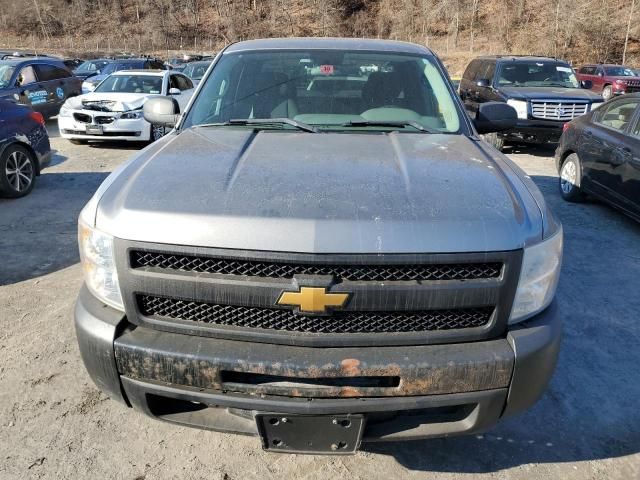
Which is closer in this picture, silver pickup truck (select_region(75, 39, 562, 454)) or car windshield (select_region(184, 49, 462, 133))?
silver pickup truck (select_region(75, 39, 562, 454))

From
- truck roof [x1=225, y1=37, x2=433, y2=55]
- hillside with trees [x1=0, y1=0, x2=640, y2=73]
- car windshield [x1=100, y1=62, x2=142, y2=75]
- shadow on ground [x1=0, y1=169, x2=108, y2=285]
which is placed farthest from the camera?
hillside with trees [x1=0, y1=0, x2=640, y2=73]

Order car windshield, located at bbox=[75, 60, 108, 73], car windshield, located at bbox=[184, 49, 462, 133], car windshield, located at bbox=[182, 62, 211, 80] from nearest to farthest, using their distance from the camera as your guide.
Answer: car windshield, located at bbox=[184, 49, 462, 133] < car windshield, located at bbox=[182, 62, 211, 80] < car windshield, located at bbox=[75, 60, 108, 73]

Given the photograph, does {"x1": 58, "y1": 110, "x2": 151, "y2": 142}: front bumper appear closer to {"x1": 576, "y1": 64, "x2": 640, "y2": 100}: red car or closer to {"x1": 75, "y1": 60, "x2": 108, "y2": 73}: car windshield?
{"x1": 75, "y1": 60, "x2": 108, "y2": 73}: car windshield

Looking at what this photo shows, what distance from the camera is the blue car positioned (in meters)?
6.79

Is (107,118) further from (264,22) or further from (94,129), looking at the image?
(264,22)

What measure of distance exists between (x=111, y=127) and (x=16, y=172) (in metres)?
3.26

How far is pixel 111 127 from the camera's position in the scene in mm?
9992

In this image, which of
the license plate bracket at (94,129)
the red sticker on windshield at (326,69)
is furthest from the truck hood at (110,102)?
the red sticker on windshield at (326,69)

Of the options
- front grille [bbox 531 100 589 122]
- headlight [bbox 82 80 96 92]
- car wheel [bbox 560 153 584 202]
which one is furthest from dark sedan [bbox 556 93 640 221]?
headlight [bbox 82 80 96 92]

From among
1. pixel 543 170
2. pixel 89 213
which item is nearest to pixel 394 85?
pixel 89 213

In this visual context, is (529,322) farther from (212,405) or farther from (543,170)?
(543,170)

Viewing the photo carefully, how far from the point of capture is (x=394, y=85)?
3484 millimetres

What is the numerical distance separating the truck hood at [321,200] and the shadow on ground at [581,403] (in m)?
0.97

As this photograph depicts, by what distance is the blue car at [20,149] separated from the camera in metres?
6.79
